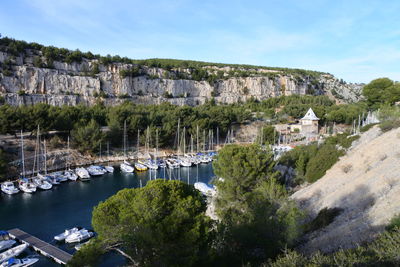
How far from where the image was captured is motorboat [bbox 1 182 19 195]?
976 inches

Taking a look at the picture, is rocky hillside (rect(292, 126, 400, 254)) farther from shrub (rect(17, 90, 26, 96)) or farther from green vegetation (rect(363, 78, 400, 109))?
shrub (rect(17, 90, 26, 96))

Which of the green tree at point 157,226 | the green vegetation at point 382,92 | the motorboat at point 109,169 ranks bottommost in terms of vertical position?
the motorboat at point 109,169

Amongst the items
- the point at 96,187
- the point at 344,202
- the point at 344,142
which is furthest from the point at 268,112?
the point at 344,202

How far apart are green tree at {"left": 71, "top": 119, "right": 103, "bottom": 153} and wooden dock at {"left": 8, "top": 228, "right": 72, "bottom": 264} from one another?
1881 centimetres

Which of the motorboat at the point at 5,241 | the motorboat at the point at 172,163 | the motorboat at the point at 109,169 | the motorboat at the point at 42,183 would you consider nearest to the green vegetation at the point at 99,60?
the motorboat at the point at 109,169

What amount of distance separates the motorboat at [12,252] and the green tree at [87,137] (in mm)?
21693

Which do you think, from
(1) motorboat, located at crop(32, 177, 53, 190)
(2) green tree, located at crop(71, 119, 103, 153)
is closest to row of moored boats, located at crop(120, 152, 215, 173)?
(2) green tree, located at crop(71, 119, 103, 153)

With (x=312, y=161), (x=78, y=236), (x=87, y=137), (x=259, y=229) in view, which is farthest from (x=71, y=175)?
(x=259, y=229)

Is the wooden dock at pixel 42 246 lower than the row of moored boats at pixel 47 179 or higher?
lower

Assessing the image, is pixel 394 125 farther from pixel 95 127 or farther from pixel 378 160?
pixel 95 127

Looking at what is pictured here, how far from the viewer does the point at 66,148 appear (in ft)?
118

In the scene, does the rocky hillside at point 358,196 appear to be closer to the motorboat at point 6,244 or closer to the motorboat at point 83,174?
the motorboat at point 6,244

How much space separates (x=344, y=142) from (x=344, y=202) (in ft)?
42.1

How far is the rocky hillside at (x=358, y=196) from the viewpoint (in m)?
Result: 10.0
